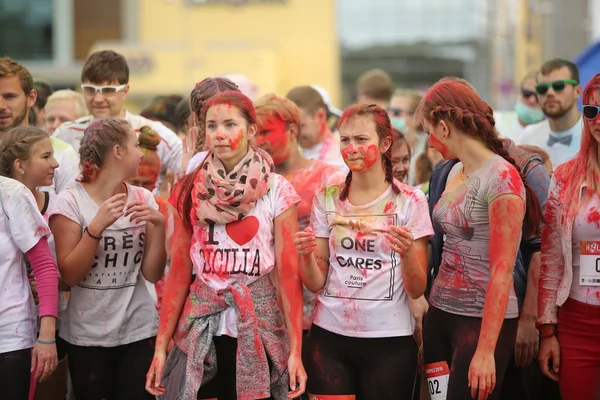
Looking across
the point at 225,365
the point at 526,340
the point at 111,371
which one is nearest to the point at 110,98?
the point at 111,371

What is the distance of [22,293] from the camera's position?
4207 millimetres

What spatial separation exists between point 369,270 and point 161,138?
6.87ft

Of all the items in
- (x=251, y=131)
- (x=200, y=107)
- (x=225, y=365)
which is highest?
(x=200, y=107)

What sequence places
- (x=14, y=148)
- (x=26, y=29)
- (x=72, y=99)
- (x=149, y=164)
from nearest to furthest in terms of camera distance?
1. (x=14, y=148)
2. (x=149, y=164)
3. (x=72, y=99)
4. (x=26, y=29)

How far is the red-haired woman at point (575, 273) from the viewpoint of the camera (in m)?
3.97

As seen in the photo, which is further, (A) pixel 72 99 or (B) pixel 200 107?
(A) pixel 72 99

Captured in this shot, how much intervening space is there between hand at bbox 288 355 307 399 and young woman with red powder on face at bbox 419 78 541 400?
587mm

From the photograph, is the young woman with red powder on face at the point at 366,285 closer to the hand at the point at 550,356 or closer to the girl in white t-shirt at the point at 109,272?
the hand at the point at 550,356

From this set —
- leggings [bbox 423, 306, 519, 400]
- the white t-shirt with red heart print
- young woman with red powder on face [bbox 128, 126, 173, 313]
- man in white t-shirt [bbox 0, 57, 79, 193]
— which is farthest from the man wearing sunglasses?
leggings [bbox 423, 306, 519, 400]

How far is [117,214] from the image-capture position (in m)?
4.31

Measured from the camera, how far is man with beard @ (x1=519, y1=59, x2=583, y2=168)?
6.36 m

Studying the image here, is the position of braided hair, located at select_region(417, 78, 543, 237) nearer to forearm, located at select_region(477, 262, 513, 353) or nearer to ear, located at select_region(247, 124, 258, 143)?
forearm, located at select_region(477, 262, 513, 353)

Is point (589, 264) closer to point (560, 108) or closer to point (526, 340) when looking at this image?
point (526, 340)

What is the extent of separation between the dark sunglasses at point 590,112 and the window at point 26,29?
18.8 meters
